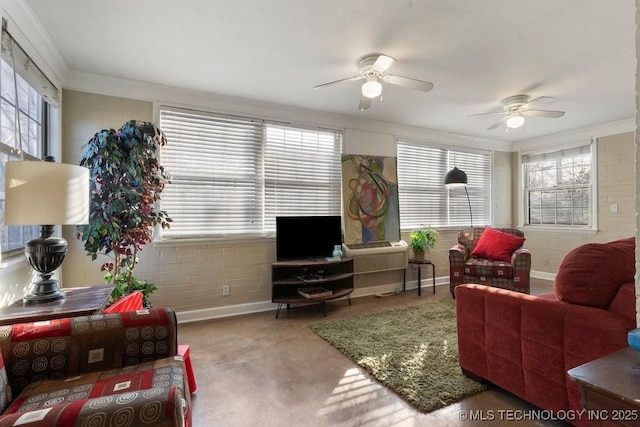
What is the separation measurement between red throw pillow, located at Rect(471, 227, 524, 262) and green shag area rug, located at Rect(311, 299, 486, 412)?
0.90 meters

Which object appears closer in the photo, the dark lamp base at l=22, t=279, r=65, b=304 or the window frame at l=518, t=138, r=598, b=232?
the dark lamp base at l=22, t=279, r=65, b=304

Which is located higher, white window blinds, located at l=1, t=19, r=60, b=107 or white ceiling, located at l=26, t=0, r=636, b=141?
white ceiling, located at l=26, t=0, r=636, b=141

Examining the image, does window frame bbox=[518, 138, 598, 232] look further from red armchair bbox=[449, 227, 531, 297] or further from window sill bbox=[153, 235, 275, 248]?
window sill bbox=[153, 235, 275, 248]

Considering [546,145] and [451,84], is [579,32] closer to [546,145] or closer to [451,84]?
[451,84]

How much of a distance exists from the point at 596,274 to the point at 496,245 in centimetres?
267

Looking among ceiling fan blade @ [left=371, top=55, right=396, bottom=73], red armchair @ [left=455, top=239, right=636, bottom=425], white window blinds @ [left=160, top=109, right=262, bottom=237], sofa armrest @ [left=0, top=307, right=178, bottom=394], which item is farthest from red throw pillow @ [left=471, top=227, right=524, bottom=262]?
sofa armrest @ [left=0, top=307, right=178, bottom=394]

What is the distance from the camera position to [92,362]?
4.66 ft

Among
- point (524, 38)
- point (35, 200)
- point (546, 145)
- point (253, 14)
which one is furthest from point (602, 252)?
point (546, 145)

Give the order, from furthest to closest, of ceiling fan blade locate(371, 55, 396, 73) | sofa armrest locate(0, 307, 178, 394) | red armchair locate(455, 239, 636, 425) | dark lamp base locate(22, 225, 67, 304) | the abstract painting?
1. the abstract painting
2. ceiling fan blade locate(371, 55, 396, 73)
3. dark lamp base locate(22, 225, 67, 304)
4. red armchair locate(455, 239, 636, 425)
5. sofa armrest locate(0, 307, 178, 394)

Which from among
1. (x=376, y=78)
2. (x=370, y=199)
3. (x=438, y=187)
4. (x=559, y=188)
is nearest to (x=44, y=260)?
(x=376, y=78)

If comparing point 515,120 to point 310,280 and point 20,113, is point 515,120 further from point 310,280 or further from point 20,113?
point 20,113

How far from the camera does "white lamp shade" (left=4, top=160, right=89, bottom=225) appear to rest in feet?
5.04

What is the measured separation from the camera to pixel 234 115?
11.7 ft

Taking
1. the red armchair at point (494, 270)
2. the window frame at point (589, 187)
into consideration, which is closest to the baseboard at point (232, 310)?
the red armchair at point (494, 270)
